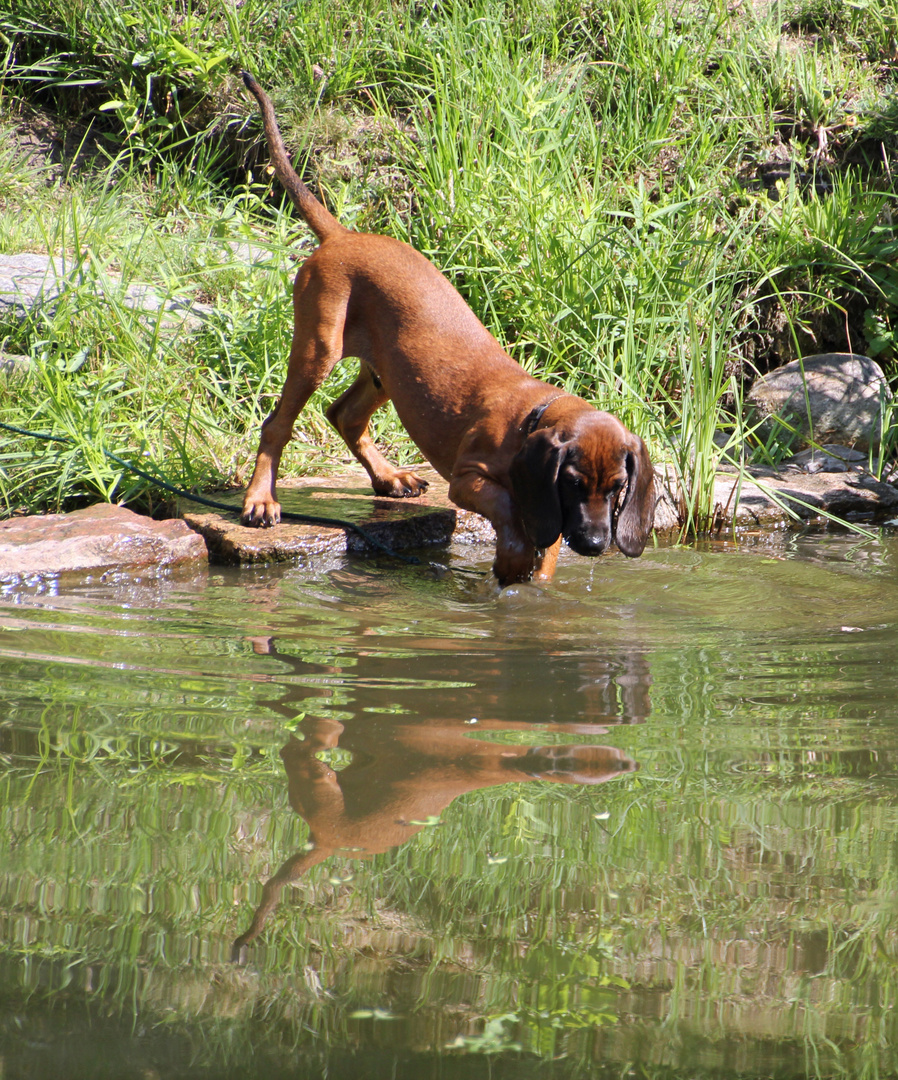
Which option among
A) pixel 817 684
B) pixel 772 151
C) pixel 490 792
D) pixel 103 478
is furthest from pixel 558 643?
pixel 772 151

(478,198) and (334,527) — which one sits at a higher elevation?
(478,198)

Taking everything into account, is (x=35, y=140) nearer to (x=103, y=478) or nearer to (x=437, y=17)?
(x=437, y=17)

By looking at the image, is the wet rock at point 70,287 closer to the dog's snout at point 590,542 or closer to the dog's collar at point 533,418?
the dog's collar at point 533,418

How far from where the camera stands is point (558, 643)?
9.02ft

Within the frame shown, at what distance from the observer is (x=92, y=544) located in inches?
141

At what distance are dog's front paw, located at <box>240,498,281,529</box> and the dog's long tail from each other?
1235 millimetres

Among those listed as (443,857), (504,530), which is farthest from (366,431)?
(443,857)

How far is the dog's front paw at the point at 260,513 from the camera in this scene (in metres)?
4.04

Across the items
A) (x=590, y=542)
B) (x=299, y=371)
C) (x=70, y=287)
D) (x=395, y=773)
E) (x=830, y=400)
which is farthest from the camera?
(x=830, y=400)

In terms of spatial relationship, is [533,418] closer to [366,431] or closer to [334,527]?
[334,527]

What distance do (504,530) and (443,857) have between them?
2.15 meters

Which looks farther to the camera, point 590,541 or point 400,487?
point 400,487

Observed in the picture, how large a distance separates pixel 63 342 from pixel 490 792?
4.07 m

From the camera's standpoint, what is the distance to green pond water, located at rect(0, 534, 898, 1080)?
3.61 ft
